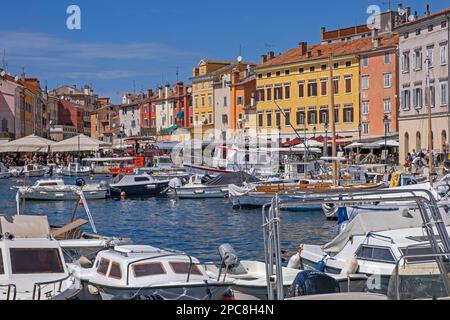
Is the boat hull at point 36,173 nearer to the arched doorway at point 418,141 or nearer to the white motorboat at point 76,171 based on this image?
the white motorboat at point 76,171

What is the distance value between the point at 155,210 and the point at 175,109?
61.0 meters

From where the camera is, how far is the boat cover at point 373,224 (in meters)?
16.5

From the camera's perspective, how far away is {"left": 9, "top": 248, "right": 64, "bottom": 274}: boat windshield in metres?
12.4

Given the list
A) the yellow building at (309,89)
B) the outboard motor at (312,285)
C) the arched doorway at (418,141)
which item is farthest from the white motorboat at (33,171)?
the outboard motor at (312,285)

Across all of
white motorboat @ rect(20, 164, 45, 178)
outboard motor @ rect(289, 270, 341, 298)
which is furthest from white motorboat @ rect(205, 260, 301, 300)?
white motorboat @ rect(20, 164, 45, 178)

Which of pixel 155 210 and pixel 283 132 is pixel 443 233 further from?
pixel 283 132

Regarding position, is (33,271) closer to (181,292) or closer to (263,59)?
(181,292)

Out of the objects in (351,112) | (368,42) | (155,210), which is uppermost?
(368,42)

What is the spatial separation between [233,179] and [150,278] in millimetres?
31131

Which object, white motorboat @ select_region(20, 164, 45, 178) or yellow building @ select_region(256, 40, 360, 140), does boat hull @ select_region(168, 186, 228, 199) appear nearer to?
yellow building @ select_region(256, 40, 360, 140)

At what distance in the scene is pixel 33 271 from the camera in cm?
1245

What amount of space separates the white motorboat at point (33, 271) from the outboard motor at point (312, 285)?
11.4ft

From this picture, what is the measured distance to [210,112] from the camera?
86.3 meters
